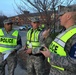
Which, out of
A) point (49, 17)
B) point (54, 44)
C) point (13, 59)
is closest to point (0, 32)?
point (13, 59)

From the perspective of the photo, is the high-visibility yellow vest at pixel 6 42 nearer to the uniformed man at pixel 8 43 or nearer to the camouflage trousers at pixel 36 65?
the uniformed man at pixel 8 43

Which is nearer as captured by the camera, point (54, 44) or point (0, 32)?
point (54, 44)

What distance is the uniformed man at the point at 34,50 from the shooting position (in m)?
6.39

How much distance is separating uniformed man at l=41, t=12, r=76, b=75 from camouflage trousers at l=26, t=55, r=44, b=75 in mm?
2931

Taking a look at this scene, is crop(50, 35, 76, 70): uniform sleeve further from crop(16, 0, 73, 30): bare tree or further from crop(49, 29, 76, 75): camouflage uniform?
crop(16, 0, 73, 30): bare tree

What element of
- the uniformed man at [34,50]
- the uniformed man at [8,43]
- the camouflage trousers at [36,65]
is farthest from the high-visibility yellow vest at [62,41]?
the uniformed man at [8,43]

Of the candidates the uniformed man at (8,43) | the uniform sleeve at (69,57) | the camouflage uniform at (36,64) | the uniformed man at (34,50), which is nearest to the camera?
the uniform sleeve at (69,57)

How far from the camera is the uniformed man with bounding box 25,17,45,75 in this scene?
639cm

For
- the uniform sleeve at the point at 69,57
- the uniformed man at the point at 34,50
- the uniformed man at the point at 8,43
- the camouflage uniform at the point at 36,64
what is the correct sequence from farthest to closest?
the uniformed man at the point at 8,43
the camouflage uniform at the point at 36,64
the uniformed man at the point at 34,50
the uniform sleeve at the point at 69,57

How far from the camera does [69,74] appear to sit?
3514mm

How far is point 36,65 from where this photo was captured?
21.5 feet

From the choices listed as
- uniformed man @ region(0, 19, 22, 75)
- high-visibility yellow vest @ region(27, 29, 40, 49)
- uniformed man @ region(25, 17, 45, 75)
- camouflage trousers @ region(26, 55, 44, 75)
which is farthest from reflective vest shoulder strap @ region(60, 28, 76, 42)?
uniformed man @ region(0, 19, 22, 75)

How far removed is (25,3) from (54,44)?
19.4 feet

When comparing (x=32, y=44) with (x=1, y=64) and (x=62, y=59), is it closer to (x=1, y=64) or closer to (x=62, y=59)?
(x=1, y=64)
